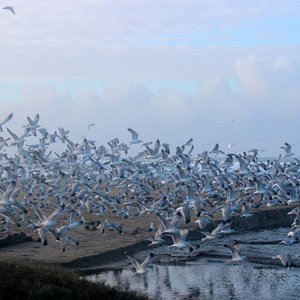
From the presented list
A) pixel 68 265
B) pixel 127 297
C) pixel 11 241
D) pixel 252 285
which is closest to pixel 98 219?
pixel 11 241

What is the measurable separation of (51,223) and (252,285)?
5536 mm

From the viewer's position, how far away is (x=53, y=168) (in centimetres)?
3500

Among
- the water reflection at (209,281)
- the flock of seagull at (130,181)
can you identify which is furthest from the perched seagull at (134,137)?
the water reflection at (209,281)

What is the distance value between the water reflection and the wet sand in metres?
1.10

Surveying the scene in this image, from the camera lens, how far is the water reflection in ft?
62.5

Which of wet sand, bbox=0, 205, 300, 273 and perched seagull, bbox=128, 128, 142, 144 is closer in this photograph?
wet sand, bbox=0, 205, 300, 273

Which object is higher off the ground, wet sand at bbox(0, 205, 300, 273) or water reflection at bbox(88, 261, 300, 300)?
wet sand at bbox(0, 205, 300, 273)

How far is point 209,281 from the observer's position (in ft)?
66.8

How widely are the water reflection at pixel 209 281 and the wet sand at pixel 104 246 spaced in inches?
43.2

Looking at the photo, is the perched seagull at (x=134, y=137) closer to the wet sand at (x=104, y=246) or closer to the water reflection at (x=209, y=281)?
the wet sand at (x=104, y=246)

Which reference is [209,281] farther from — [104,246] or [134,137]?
[134,137]

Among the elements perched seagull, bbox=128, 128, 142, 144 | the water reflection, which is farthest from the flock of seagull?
the water reflection

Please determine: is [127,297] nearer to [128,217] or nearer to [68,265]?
[68,265]

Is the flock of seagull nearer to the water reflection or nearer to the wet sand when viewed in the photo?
the wet sand
